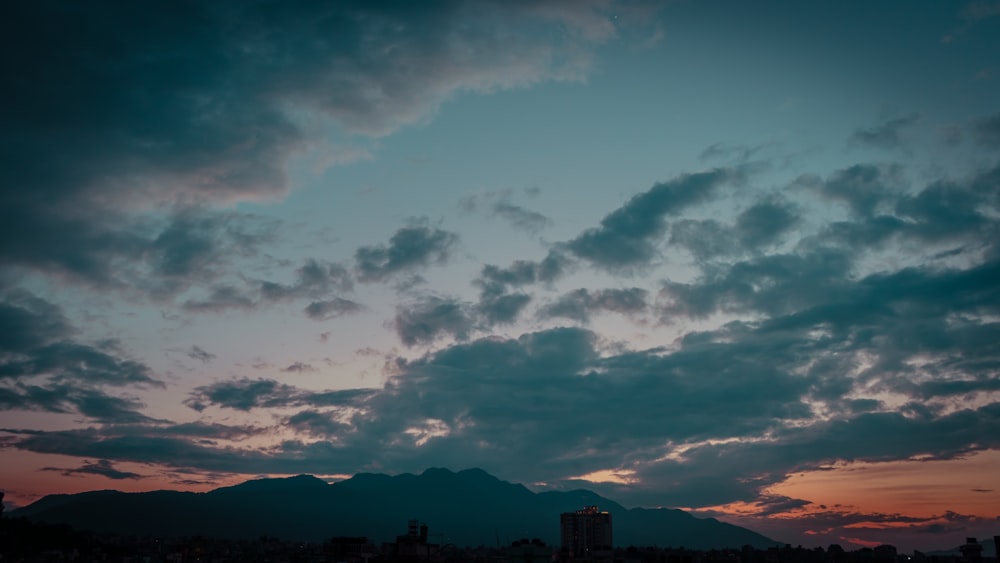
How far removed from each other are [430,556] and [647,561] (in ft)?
214

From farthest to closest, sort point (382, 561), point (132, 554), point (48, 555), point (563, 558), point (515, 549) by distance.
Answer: point (132, 554), point (563, 558), point (48, 555), point (382, 561), point (515, 549)

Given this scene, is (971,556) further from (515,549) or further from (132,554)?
(132,554)

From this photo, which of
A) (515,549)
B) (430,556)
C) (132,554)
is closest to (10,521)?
(132,554)

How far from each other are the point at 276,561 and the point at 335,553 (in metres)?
45.4

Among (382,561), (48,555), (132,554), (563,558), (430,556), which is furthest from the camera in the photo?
(132,554)

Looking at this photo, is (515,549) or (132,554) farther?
(132,554)

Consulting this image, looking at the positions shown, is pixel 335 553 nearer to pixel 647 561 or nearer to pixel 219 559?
pixel 219 559

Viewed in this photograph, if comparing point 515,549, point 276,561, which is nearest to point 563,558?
point 515,549

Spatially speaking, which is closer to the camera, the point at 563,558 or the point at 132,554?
the point at 563,558

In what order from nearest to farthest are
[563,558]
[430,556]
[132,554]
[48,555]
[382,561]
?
1. [382,561]
2. [48,555]
3. [430,556]
4. [563,558]
5. [132,554]

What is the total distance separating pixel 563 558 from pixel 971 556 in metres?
114

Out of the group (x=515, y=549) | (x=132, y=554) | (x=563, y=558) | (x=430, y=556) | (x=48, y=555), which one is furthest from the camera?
(x=132, y=554)

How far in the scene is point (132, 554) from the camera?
19125cm

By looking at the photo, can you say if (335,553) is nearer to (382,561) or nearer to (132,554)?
(382,561)
